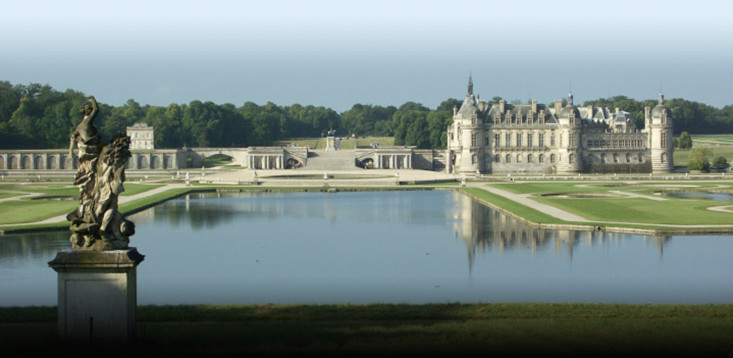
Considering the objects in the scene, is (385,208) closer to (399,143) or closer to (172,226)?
(172,226)

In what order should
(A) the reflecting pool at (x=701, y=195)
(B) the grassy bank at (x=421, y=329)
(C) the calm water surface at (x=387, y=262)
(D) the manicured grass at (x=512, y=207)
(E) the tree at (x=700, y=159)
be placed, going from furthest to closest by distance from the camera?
(E) the tree at (x=700, y=159) < (A) the reflecting pool at (x=701, y=195) < (D) the manicured grass at (x=512, y=207) < (C) the calm water surface at (x=387, y=262) < (B) the grassy bank at (x=421, y=329)

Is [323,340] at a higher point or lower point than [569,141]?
lower

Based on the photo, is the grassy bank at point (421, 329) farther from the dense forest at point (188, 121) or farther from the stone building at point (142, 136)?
the stone building at point (142, 136)

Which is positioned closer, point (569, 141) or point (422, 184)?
point (422, 184)

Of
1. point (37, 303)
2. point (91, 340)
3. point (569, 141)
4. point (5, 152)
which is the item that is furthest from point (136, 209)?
point (5, 152)

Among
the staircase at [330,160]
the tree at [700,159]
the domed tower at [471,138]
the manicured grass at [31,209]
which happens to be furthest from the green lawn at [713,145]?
the manicured grass at [31,209]

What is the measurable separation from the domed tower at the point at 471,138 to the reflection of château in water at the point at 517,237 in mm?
42512

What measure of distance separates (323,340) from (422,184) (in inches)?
2162

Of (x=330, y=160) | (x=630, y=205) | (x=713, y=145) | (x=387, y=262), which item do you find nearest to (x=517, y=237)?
(x=387, y=262)

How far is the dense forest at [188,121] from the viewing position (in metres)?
103

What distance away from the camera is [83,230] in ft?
44.2

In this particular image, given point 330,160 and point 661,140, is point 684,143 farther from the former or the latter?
point 330,160

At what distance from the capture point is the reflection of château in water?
32.0 meters

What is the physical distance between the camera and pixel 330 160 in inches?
3772
